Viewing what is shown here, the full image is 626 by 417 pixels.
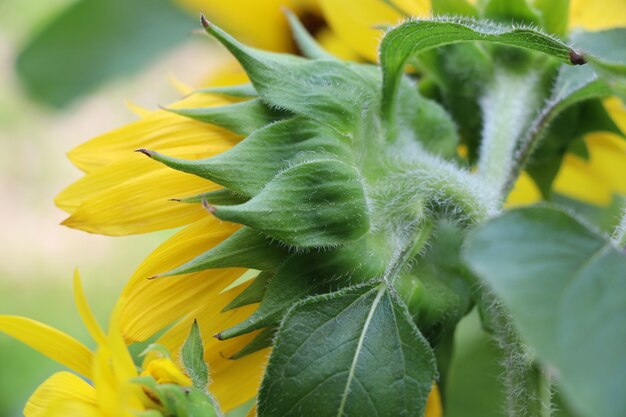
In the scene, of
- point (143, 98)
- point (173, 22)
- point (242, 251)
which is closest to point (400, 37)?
point (242, 251)

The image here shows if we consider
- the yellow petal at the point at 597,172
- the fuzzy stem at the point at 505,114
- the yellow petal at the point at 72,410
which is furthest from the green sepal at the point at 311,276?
the yellow petal at the point at 597,172

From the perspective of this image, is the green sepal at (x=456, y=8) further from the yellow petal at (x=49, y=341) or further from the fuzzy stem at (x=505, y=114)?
the yellow petal at (x=49, y=341)

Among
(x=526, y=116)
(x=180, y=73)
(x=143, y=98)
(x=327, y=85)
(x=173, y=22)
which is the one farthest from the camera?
(x=180, y=73)

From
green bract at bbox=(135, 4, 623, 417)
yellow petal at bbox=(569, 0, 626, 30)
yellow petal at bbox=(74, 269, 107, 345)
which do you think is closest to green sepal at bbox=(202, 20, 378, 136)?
green bract at bbox=(135, 4, 623, 417)

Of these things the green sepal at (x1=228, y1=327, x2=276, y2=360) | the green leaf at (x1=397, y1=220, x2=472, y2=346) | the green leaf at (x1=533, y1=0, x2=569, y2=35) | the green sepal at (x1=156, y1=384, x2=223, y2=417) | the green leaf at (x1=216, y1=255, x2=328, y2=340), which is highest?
the green leaf at (x1=533, y1=0, x2=569, y2=35)

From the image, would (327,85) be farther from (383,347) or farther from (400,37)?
(383,347)

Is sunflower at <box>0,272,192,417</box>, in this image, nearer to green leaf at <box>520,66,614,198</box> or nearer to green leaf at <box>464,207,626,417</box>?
green leaf at <box>464,207,626,417</box>

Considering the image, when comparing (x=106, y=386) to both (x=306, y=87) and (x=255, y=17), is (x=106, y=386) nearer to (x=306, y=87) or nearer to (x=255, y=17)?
(x=306, y=87)
